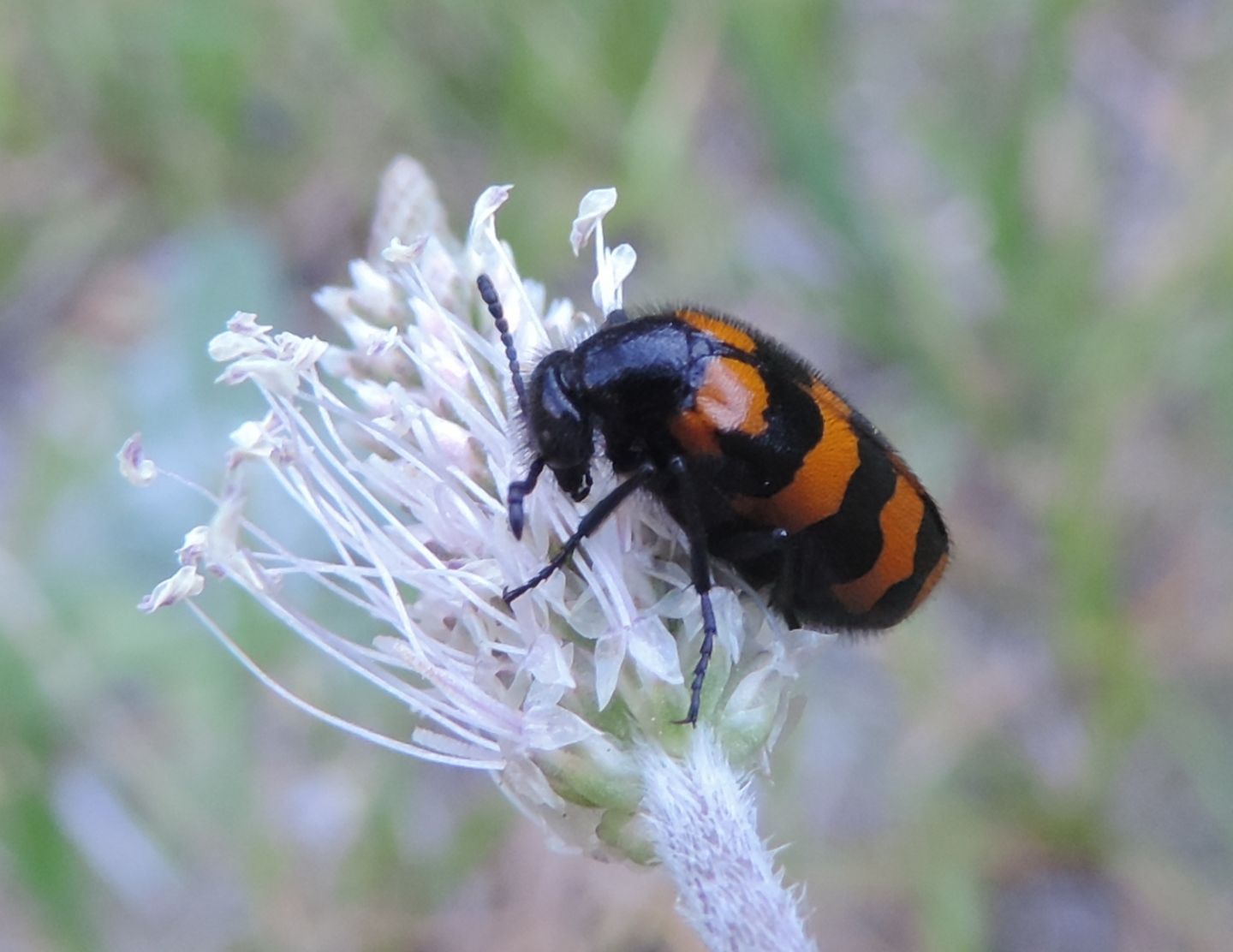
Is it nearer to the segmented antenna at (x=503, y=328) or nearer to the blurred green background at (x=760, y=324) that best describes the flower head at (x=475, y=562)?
the segmented antenna at (x=503, y=328)

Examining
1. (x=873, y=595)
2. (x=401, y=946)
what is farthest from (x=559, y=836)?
(x=401, y=946)

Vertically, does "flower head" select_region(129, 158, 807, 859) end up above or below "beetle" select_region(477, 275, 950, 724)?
below

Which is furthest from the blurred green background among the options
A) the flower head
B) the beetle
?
the flower head

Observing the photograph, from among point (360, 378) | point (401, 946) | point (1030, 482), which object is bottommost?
point (401, 946)

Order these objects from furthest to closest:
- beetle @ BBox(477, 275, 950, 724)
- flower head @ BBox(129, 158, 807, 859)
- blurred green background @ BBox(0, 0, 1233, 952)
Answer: blurred green background @ BBox(0, 0, 1233, 952)
beetle @ BBox(477, 275, 950, 724)
flower head @ BBox(129, 158, 807, 859)

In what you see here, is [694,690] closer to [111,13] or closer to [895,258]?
Answer: [895,258]

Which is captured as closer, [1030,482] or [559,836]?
[559,836]

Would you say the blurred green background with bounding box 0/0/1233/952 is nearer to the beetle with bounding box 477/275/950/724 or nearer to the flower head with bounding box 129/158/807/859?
the beetle with bounding box 477/275/950/724

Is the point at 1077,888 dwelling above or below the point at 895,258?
below

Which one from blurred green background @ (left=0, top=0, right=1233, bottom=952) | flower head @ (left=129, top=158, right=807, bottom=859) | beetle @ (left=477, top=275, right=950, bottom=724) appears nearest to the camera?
flower head @ (left=129, top=158, right=807, bottom=859)
